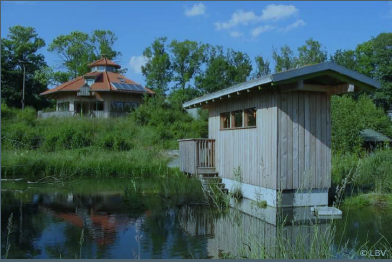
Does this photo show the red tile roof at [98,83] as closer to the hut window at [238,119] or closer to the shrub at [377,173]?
the hut window at [238,119]

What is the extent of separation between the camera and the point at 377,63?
4284 cm

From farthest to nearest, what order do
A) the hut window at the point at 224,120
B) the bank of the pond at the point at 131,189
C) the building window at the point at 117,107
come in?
the building window at the point at 117,107 → the hut window at the point at 224,120 → the bank of the pond at the point at 131,189

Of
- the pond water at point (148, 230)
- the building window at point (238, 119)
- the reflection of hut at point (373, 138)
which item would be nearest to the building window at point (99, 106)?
the reflection of hut at point (373, 138)

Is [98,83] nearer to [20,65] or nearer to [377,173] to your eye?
[20,65]

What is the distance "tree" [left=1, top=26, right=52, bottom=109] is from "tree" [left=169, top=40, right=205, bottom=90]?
Answer: 52.3 ft

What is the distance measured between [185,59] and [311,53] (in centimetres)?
1551

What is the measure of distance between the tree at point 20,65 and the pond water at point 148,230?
34.1m

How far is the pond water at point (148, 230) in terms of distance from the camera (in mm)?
7004

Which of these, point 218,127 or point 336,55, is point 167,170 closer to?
point 218,127

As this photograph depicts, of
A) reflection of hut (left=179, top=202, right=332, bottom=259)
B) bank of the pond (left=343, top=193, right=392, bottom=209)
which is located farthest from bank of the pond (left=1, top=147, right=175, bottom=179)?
bank of the pond (left=343, top=193, right=392, bottom=209)

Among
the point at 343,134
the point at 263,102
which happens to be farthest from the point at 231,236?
the point at 343,134

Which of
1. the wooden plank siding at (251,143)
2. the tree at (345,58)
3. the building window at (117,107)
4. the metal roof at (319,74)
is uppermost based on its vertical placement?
the tree at (345,58)

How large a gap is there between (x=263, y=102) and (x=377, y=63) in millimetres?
36211

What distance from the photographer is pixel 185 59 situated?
176 ft
